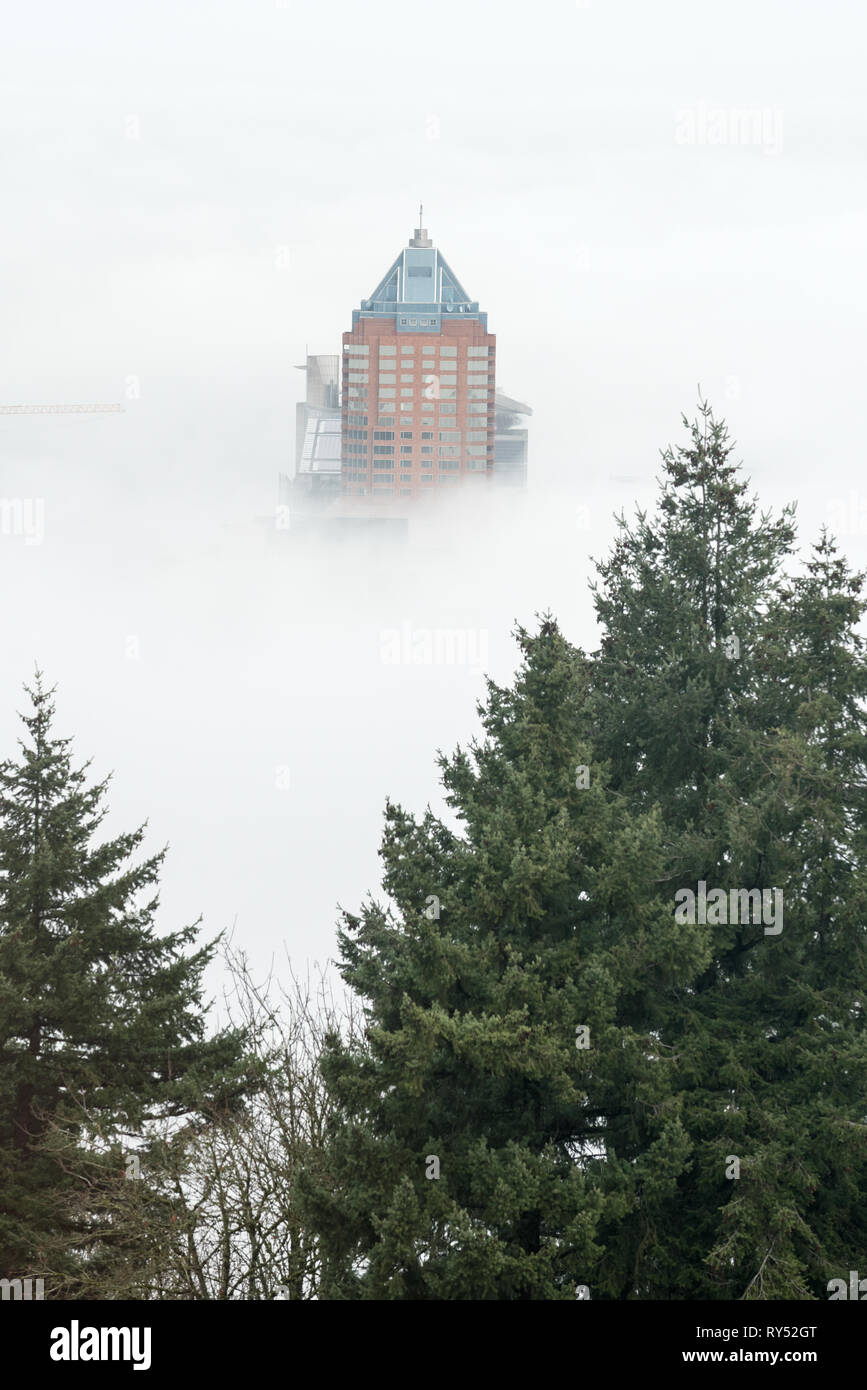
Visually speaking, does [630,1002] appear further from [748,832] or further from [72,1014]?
[72,1014]

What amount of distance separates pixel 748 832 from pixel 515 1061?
21.3 feet

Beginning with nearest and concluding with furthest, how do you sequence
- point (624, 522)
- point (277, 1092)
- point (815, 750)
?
point (815, 750), point (277, 1092), point (624, 522)

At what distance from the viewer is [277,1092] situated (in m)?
29.3

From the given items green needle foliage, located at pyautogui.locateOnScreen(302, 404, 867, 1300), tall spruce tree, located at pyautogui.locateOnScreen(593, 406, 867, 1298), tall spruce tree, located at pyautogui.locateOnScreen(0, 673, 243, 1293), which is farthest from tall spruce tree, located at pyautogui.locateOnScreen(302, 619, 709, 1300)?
tall spruce tree, located at pyautogui.locateOnScreen(0, 673, 243, 1293)

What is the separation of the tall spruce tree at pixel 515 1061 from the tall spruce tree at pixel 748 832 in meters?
1.06

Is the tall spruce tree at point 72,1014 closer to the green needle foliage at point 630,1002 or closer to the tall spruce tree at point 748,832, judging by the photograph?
the green needle foliage at point 630,1002

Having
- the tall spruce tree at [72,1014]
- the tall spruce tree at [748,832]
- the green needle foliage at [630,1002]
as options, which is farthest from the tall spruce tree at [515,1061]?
the tall spruce tree at [72,1014]

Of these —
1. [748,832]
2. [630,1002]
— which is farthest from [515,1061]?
[748,832]

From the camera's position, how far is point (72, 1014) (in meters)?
28.9

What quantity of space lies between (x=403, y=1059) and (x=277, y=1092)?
786cm

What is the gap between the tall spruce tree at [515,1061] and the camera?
2141 cm

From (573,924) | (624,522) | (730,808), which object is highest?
(624,522)
